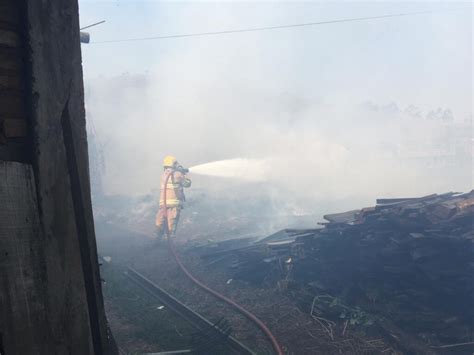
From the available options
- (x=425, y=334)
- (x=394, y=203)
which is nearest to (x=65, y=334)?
(x=425, y=334)

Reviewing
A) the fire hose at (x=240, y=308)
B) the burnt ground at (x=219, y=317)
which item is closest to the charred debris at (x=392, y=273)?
the burnt ground at (x=219, y=317)

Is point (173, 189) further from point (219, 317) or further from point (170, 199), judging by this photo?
point (219, 317)

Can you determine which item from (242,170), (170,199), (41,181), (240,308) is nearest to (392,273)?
(240,308)

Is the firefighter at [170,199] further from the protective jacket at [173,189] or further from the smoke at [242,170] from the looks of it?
the smoke at [242,170]

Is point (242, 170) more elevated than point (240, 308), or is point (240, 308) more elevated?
point (242, 170)

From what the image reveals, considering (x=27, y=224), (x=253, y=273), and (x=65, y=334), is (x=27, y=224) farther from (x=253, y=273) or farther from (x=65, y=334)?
(x=253, y=273)

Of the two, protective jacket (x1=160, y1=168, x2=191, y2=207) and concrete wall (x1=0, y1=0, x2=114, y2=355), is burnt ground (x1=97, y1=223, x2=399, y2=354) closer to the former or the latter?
protective jacket (x1=160, y1=168, x2=191, y2=207)
